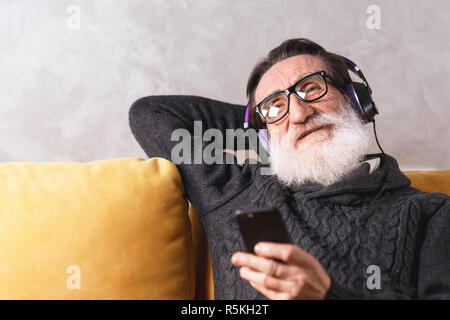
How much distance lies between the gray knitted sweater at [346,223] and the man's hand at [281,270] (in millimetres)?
81


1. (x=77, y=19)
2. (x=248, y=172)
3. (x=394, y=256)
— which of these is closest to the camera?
(x=394, y=256)

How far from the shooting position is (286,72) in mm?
1276

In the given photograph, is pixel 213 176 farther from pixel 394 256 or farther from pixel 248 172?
pixel 394 256

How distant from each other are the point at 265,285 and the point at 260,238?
76mm

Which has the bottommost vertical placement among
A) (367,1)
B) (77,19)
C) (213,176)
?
(213,176)

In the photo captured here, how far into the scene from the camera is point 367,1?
167 centimetres

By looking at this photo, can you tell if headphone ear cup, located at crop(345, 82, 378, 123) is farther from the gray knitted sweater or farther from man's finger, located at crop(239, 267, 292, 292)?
man's finger, located at crop(239, 267, 292, 292)

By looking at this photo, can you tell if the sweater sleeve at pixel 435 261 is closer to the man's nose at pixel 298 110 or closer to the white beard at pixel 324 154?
the white beard at pixel 324 154

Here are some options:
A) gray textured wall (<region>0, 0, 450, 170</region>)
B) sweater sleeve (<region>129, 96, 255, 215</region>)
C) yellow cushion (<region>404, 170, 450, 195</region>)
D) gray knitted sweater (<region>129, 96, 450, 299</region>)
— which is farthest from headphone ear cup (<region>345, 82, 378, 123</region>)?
gray textured wall (<region>0, 0, 450, 170</region>)

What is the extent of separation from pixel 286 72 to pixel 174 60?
52 centimetres

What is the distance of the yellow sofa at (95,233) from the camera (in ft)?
3.06
